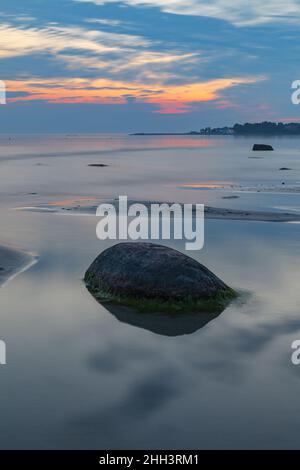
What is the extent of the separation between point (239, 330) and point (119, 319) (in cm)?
193

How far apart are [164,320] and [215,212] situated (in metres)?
14.2

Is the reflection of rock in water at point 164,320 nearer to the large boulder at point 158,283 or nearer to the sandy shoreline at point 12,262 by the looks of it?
the large boulder at point 158,283

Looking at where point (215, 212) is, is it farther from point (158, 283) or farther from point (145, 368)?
point (145, 368)

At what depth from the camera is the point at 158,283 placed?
10383 millimetres

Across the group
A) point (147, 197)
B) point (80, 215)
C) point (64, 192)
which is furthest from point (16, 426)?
point (64, 192)

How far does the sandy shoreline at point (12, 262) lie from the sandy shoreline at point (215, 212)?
327 inches

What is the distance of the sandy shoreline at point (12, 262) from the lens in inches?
486

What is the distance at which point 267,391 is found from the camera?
22.7 ft

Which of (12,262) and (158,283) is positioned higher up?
(12,262)

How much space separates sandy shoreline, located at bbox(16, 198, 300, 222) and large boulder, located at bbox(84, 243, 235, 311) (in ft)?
36.1

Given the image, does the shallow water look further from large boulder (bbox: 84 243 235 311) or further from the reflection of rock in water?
large boulder (bbox: 84 243 235 311)

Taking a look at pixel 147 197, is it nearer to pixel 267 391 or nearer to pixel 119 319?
pixel 119 319

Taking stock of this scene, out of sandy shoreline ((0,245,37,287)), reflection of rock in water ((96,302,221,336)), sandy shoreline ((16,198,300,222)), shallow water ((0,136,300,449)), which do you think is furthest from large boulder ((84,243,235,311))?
sandy shoreline ((16,198,300,222))

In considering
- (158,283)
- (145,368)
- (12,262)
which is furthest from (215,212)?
(145,368)
